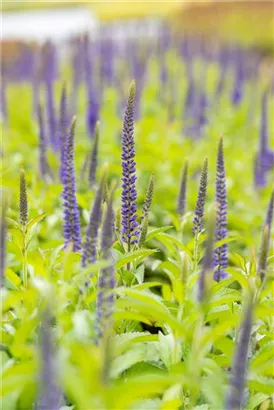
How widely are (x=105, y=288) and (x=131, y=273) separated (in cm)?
47

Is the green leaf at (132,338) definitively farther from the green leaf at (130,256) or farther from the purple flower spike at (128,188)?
the purple flower spike at (128,188)

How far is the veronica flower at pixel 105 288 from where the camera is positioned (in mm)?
1618

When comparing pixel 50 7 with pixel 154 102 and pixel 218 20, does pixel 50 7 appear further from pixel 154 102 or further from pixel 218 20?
pixel 154 102

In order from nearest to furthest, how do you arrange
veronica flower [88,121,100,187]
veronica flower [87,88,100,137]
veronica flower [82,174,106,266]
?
1. veronica flower [82,174,106,266]
2. veronica flower [88,121,100,187]
3. veronica flower [87,88,100,137]

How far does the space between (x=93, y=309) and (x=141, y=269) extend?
1.03 ft

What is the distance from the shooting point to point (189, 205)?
3.80m

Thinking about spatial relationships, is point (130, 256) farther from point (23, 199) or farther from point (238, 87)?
point (238, 87)

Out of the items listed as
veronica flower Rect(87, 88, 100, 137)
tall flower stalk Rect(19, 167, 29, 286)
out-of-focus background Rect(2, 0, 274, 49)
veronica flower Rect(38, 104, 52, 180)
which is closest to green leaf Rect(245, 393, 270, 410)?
tall flower stalk Rect(19, 167, 29, 286)

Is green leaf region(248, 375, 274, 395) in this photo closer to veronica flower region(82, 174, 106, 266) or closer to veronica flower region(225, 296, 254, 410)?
veronica flower region(225, 296, 254, 410)

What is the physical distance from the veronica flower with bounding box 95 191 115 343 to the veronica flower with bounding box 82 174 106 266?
3 centimetres

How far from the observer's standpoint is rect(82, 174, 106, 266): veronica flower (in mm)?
1607

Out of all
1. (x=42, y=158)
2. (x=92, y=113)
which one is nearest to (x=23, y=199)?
(x=42, y=158)

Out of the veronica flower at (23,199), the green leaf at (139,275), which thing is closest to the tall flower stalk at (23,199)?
the veronica flower at (23,199)

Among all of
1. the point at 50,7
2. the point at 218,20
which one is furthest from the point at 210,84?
the point at 50,7
